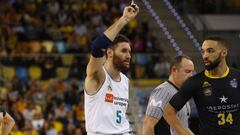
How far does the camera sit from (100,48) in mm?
6961

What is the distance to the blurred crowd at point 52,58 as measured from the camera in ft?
56.9

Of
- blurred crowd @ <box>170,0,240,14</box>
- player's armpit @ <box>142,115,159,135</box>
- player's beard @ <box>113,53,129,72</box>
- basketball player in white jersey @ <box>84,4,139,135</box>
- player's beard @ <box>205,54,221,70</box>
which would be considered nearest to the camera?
basketball player in white jersey @ <box>84,4,139,135</box>

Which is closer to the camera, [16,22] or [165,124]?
[165,124]

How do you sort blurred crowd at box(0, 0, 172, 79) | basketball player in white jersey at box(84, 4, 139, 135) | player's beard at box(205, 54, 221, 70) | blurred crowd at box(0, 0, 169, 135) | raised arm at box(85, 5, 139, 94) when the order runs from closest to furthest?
raised arm at box(85, 5, 139, 94), basketball player in white jersey at box(84, 4, 139, 135), player's beard at box(205, 54, 221, 70), blurred crowd at box(0, 0, 169, 135), blurred crowd at box(0, 0, 172, 79)

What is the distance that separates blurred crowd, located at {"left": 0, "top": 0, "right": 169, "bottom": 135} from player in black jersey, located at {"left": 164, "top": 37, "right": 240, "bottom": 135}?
28.8 feet

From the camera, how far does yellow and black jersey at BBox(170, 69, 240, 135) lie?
299 inches

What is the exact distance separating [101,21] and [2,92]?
18.8 ft

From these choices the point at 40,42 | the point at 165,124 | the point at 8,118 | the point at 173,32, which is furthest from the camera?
the point at 173,32

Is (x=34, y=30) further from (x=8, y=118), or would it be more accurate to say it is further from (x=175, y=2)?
(x=8, y=118)

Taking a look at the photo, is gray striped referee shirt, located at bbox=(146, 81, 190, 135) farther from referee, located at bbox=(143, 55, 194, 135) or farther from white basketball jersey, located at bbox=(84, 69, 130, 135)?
white basketball jersey, located at bbox=(84, 69, 130, 135)

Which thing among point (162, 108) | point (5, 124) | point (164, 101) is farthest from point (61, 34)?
point (5, 124)

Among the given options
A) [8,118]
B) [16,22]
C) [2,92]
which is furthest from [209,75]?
[16,22]

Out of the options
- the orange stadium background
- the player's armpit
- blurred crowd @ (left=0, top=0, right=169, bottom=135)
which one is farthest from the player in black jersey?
blurred crowd @ (left=0, top=0, right=169, bottom=135)

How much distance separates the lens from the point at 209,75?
7691mm
